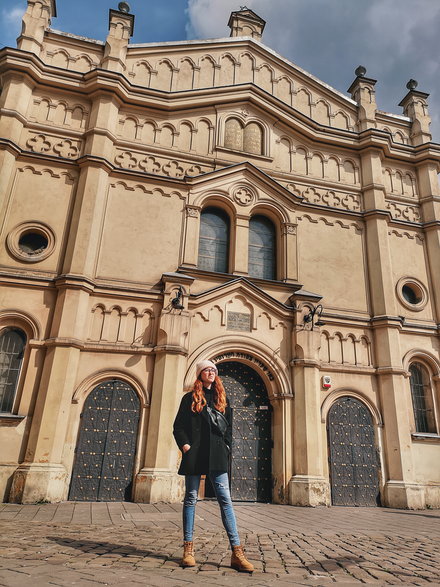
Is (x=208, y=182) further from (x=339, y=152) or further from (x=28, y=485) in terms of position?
(x=28, y=485)

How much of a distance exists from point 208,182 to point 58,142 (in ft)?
15.8

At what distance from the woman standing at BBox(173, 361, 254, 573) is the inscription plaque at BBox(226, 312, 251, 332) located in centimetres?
748

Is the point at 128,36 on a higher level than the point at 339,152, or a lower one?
higher

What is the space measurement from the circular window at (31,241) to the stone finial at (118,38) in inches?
247

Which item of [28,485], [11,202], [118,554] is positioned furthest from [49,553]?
[11,202]

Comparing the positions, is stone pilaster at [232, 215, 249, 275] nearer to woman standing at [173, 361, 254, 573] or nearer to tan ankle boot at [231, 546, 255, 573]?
woman standing at [173, 361, 254, 573]

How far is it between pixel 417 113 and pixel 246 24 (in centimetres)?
783

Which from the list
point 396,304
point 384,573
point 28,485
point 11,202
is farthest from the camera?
point 396,304

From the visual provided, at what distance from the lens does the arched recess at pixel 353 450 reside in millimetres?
11812

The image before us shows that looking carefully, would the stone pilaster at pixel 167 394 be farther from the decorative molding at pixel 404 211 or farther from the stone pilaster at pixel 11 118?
the decorative molding at pixel 404 211

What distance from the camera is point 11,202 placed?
12.4 metres

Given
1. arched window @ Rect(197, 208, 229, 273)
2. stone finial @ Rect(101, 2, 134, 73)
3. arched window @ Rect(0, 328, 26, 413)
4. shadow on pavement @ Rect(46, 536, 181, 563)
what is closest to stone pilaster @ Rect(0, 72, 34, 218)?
stone finial @ Rect(101, 2, 134, 73)

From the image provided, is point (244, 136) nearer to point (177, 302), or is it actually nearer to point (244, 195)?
point (244, 195)

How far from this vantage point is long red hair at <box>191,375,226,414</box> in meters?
4.80
